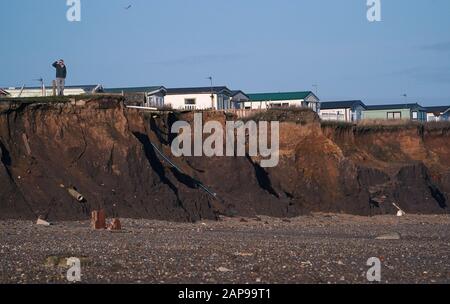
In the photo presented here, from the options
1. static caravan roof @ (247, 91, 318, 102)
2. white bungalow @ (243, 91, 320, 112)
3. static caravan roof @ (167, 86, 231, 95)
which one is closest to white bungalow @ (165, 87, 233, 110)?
static caravan roof @ (167, 86, 231, 95)

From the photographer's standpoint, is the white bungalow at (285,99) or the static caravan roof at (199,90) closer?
the static caravan roof at (199,90)

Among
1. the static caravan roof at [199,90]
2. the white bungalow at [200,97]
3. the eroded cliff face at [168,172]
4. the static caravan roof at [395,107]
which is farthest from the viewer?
the static caravan roof at [395,107]

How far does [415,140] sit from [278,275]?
4173 centimetres

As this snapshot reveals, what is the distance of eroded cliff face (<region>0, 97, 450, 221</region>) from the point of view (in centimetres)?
3719

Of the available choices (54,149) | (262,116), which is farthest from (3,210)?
(262,116)

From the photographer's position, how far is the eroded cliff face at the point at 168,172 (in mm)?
37188

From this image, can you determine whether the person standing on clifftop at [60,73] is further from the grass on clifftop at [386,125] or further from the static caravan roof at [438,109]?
the static caravan roof at [438,109]

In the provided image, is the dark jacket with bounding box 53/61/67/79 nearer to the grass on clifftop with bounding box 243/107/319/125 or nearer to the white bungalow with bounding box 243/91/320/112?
the grass on clifftop with bounding box 243/107/319/125

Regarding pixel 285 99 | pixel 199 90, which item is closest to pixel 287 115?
pixel 199 90

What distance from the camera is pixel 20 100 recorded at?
40625 mm

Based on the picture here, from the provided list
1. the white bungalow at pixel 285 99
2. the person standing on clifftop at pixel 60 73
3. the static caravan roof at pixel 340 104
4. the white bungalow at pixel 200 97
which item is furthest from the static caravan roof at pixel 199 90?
the person standing on clifftop at pixel 60 73

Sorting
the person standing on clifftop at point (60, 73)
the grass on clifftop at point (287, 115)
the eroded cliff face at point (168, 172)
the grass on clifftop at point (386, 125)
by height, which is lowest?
the eroded cliff face at point (168, 172)

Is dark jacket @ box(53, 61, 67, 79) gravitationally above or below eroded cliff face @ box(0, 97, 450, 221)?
above

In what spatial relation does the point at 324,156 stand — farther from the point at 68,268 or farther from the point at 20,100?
the point at 68,268
